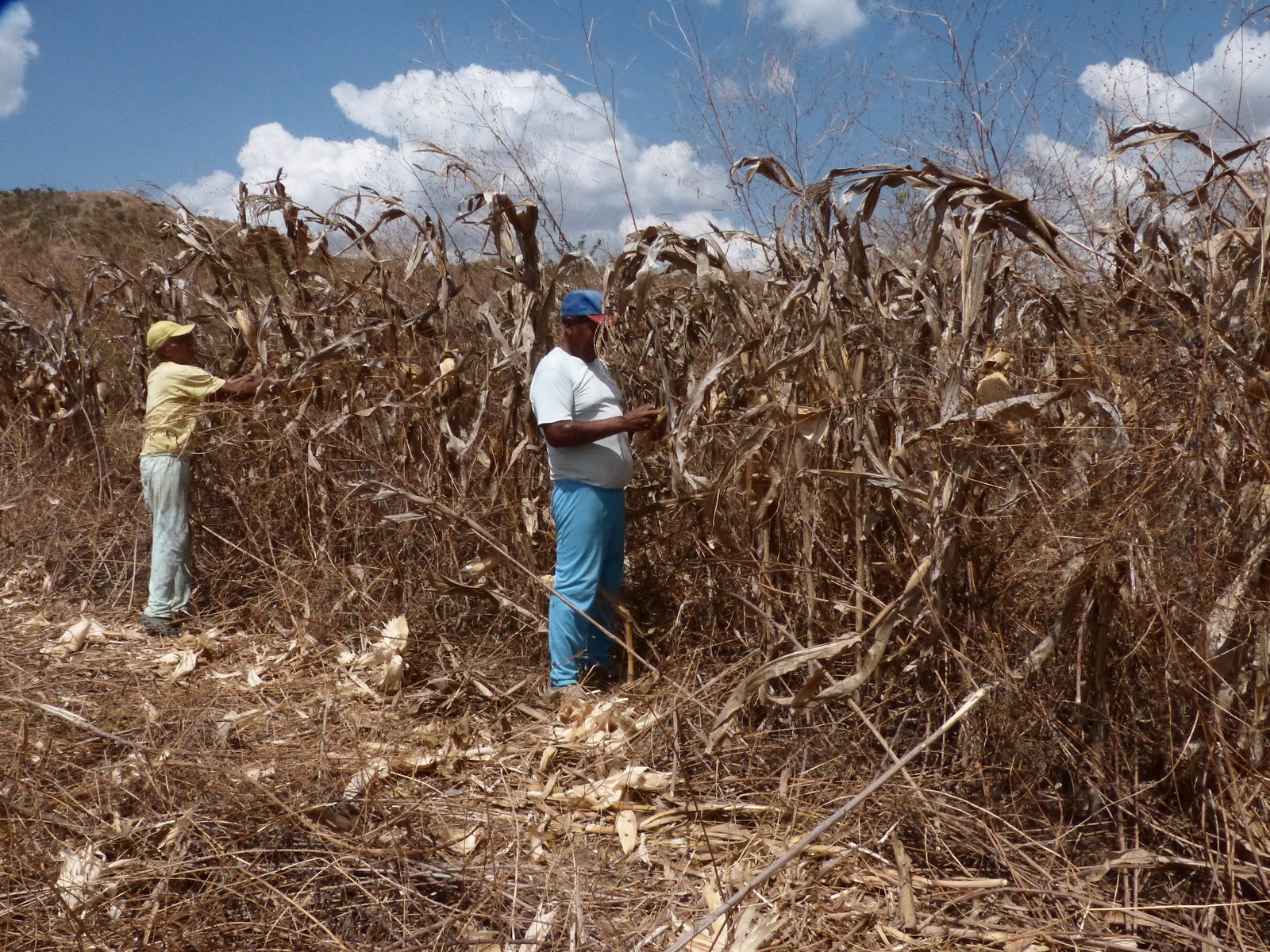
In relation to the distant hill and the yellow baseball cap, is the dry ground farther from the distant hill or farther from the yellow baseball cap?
the distant hill

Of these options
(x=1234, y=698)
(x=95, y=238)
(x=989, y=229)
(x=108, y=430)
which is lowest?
(x=1234, y=698)

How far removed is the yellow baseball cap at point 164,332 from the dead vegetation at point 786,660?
839 mm

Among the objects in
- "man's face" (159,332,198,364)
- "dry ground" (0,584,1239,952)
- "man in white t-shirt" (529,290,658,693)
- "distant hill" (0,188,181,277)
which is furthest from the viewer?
"distant hill" (0,188,181,277)

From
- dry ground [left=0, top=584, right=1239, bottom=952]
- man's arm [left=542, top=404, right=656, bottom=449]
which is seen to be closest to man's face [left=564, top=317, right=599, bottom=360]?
man's arm [left=542, top=404, right=656, bottom=449]

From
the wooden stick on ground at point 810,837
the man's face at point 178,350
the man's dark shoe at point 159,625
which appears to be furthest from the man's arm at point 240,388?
the wooden stick on ground at point 810,837

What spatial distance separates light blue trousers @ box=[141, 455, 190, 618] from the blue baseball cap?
2304 mm

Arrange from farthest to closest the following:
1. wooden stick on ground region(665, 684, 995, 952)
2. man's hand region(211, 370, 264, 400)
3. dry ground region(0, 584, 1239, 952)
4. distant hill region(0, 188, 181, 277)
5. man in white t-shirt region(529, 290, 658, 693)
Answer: distant hill region(0, 188, 181, 277)
man's hand region(211, 370, 264, 400)
man in white t-shirt region(529, 290, 658, 693)
dry ground region(0, 584, 1239, 952)
wooden stick on ground region(665, 684, 995, 952)

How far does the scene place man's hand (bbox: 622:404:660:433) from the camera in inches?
144

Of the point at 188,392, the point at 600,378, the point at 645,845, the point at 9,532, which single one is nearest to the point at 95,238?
the point at 9,532

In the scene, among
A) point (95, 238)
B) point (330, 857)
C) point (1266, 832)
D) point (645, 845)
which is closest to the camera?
point (1266, 832)

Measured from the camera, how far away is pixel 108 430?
5809 mm

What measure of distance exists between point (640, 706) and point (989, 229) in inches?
78.3

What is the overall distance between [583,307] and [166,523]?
2.52 meters

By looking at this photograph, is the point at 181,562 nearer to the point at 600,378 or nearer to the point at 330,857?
the point at 600,378
